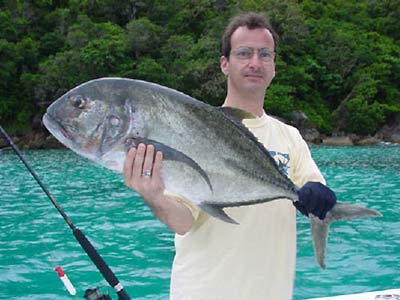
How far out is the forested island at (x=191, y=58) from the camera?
38.2 m

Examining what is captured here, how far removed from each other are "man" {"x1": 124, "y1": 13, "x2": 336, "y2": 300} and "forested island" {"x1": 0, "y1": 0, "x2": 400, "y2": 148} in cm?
3473

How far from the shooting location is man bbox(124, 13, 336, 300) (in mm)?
2139

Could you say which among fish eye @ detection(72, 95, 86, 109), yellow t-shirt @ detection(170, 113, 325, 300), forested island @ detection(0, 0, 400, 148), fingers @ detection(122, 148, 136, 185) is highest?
fish eye @ detection(72, 95, 86, 109)

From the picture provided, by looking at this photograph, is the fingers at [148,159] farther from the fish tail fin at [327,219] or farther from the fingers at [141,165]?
the fish tail fin at [327,219]

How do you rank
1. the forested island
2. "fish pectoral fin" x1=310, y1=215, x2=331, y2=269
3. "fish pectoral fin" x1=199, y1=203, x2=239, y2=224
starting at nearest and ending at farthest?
"fish pectoral fin" x1=199, y1=203, x2=239, y2=224 → "fish pectoral fin" x1=310, y1=215, x2=331, y2=269 → the forested island

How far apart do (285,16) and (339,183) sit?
103ft

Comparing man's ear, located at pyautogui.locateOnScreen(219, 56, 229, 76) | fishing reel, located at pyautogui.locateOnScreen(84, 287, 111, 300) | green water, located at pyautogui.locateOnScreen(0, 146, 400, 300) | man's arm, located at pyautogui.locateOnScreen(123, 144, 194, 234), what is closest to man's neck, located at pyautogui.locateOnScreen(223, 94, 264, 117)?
man's ear, located at pyautogui.locateOnScreen(219, 56, 229, 76)

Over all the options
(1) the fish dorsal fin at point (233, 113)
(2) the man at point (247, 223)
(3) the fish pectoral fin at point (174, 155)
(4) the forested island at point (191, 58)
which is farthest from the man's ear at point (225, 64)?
(4) the forested island at point (191, 58)

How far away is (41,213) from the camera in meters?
10.9

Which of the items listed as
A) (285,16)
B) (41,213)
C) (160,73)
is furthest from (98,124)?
(285,16)

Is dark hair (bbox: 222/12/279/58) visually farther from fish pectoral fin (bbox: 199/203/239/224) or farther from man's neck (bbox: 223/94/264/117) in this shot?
fish pectoral fin (bbox: 199/203/239/224)

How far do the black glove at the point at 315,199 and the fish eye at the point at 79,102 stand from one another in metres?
0.92

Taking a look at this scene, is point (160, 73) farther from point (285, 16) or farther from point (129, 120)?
point (129, 120)

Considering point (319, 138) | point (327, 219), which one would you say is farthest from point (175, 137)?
point (319, 138)
